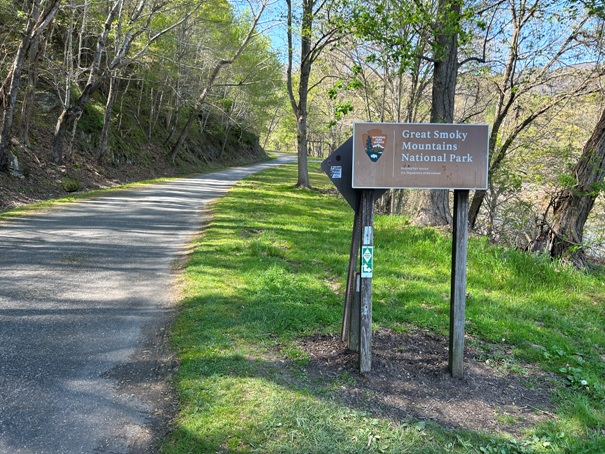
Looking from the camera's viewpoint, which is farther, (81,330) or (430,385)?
(81,330)

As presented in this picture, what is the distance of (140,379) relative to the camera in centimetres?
384

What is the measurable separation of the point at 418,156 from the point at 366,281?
3.73 ft

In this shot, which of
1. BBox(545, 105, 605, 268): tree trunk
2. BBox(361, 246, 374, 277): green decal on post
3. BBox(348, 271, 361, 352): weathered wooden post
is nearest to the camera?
BBox(361, 246, 374, 277): green decal on post

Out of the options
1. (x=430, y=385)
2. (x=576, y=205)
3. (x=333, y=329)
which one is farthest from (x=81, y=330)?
(x=576, y=205)

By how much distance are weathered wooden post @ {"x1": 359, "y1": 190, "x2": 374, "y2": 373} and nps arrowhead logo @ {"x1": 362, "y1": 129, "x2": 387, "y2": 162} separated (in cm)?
33

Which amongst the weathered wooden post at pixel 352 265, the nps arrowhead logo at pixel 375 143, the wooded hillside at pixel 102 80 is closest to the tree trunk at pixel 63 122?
the wooded hillside at pixel 102 80

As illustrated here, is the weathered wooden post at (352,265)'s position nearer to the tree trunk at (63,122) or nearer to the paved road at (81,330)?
the paved road at (81,330)

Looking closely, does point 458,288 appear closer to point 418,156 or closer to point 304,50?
point 418,156

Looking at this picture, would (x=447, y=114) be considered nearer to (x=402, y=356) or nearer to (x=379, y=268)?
(x=379, y=268)

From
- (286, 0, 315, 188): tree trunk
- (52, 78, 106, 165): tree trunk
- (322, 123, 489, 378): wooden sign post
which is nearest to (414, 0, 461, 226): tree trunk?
(322, 123, 489, 378): wooden sign post

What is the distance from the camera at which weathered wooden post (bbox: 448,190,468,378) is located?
13.1 ft

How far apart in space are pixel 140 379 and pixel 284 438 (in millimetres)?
1462

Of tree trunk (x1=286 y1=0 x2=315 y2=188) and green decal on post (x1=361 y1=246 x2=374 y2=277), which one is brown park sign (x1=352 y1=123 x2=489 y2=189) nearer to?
green decal on post (x1=361 y1=246 x2=374 y2=277)

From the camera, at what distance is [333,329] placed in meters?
4.92
